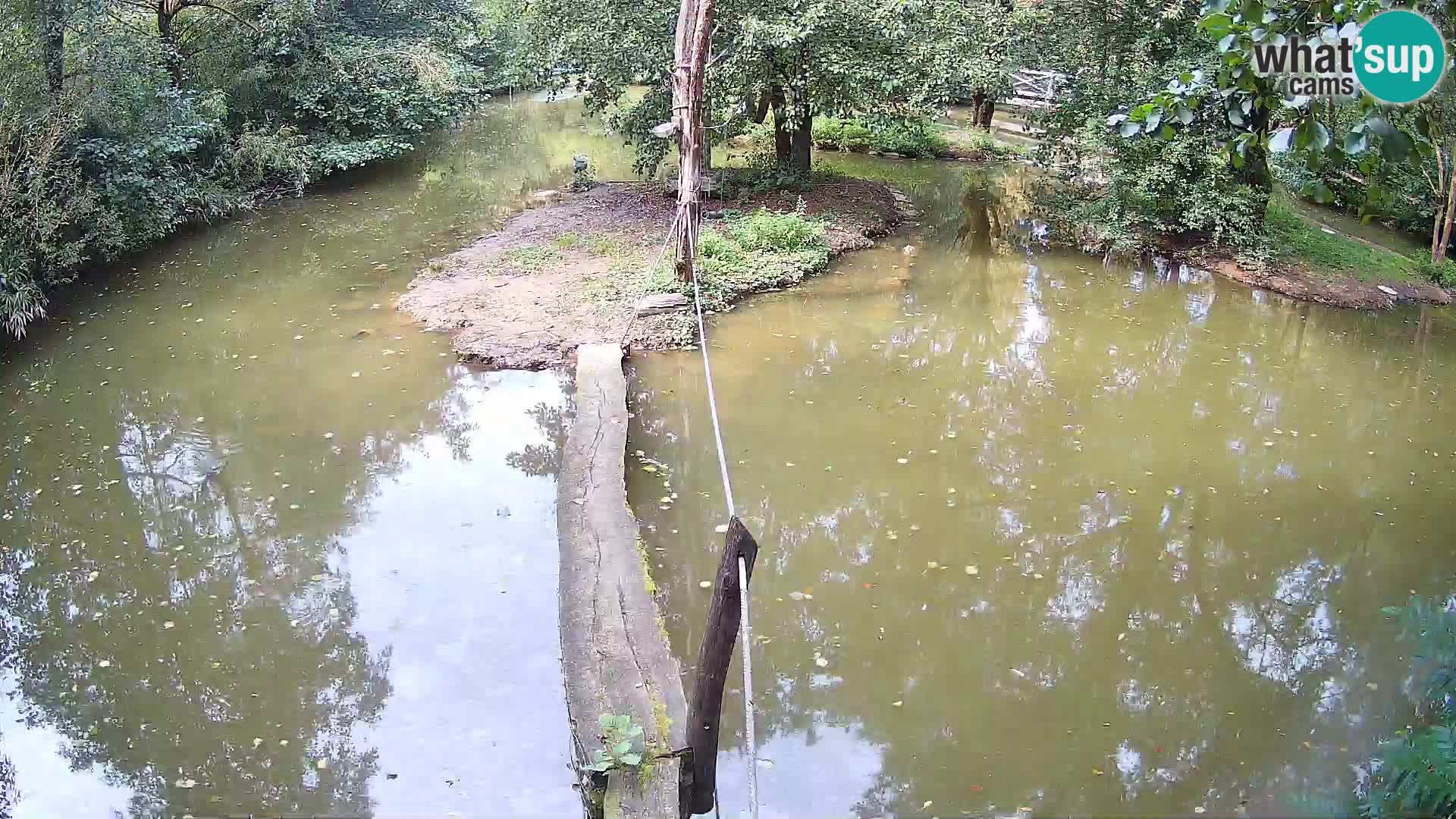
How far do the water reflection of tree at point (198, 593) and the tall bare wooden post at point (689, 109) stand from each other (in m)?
2.80

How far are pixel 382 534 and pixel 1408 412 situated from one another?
766cm

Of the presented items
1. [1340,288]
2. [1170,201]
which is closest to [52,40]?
[1170,201]

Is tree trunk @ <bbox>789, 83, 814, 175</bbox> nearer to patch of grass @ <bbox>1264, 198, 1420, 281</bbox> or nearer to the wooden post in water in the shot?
patch of grass @ <bbox>1264, 198, 1420, 281</bbox>

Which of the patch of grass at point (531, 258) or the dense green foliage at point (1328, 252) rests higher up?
the dense green foliage at point (1328, 252)

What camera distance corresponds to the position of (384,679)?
16.0 ft

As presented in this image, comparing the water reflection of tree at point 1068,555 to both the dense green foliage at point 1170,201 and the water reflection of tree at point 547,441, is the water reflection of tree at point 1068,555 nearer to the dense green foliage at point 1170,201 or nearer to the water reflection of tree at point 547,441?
the water reflection of tree at point 547,441

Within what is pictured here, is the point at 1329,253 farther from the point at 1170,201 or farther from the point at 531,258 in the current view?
the point at 531,258

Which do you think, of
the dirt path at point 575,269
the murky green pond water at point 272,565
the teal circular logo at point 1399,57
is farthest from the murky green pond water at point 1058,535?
the teal circular logo at point 1399,57

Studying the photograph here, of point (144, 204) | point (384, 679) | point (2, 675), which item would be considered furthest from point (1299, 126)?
point (144, 204)

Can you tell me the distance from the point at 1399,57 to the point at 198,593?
587cm

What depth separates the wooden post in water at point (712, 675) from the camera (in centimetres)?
363

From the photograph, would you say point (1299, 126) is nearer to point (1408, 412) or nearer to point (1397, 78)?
point (1397, 78)

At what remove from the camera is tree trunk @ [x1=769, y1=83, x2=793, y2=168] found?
485 inches
